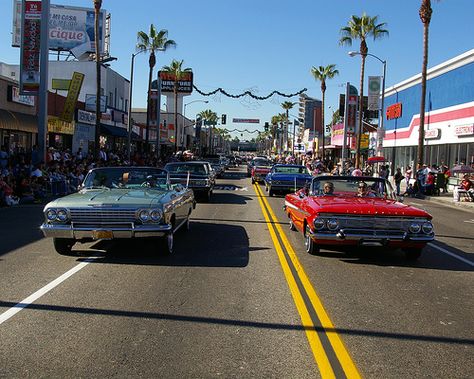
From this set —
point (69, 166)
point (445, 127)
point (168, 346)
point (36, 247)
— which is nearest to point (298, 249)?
point (36, 247)

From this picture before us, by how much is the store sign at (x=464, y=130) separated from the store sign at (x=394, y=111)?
13509mm

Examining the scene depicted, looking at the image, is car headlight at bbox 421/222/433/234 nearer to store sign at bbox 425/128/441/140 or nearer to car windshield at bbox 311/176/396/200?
car windshield at bbox 311/176/396/200

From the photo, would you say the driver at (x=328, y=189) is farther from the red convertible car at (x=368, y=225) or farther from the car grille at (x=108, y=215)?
the car grille at (x=108, y=215)

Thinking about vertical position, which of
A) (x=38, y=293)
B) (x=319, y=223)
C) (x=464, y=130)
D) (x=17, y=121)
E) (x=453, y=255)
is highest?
(x=464, y=130)

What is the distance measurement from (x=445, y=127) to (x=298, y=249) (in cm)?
2851

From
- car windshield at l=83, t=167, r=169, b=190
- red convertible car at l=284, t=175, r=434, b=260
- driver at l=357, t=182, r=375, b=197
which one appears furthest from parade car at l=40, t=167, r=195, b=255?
driver at l=357, t=182, r=375, b=197

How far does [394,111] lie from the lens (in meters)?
47.3

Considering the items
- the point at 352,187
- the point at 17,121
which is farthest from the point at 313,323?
the point at 17,121

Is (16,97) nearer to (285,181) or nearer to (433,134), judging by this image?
(285,181)

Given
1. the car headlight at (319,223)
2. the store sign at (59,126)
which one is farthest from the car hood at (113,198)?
the store sign at (59,126)

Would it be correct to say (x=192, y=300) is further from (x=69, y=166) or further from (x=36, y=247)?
(x=69, y=166)

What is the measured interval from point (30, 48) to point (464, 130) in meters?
23.6

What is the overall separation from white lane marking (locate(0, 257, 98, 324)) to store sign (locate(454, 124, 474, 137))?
27280 millimetres

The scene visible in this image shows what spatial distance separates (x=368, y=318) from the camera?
5.66 m
